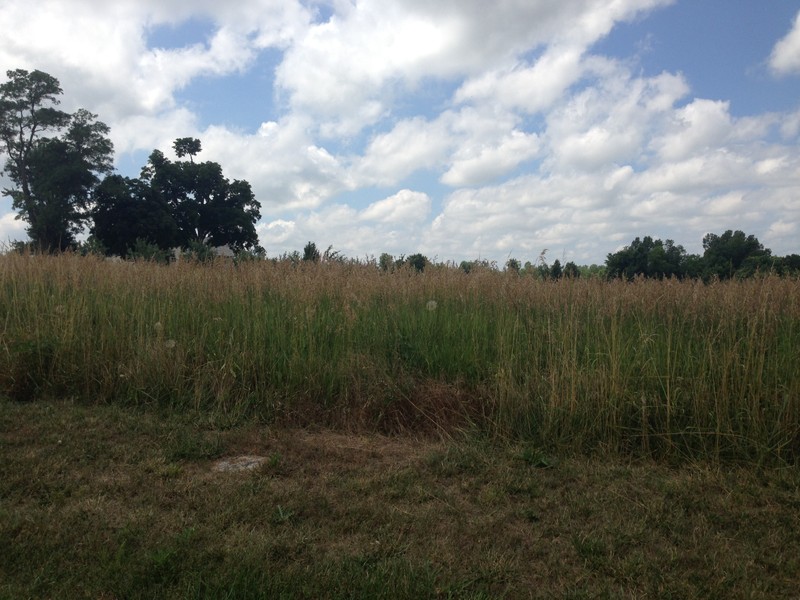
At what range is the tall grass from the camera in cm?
441

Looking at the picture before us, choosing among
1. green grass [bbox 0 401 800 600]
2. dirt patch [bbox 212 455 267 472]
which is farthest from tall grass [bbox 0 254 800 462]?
dirt patch [bbox 212 455 267 472]

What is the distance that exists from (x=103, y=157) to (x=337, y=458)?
4011 centimetres

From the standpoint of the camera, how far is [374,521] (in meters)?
3.27

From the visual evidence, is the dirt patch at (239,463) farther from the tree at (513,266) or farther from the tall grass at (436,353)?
the tree at (513,266)

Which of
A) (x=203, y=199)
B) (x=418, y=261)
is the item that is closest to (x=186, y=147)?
(x=203, y=199)

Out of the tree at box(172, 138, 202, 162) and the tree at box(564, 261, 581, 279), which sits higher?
the tree at box(172, 138, 202, 162)

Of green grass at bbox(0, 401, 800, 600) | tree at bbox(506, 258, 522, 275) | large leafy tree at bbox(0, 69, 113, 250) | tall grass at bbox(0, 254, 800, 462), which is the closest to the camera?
green grass at bbox(0, 401, 800, 600)

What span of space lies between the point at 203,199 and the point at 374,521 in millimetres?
45739

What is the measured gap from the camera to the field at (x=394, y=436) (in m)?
2.83

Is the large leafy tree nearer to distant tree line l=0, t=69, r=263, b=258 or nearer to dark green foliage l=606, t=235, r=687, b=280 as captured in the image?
distant tree line l=0, t=69, r=263, b=258

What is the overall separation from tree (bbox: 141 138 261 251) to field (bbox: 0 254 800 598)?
38439 mm

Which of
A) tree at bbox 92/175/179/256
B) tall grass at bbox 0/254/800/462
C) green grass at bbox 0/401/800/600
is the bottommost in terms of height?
green grass at bbox 0/401/800/600

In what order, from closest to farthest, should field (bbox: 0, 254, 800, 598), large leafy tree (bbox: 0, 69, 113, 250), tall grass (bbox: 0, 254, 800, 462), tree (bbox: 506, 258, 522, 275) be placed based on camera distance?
1. field (bbox: 0, 254, 800, 598)
2. tall grass (bbox: 0, 254, 800, 462)
3. tree (bbox: 506, 258, 522, 275)
4. large leafy tree (bbox: 0, 69, 113, 250)

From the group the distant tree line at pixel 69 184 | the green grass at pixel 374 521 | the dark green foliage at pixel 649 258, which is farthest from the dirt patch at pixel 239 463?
the distant tree line at pixel 69 184
